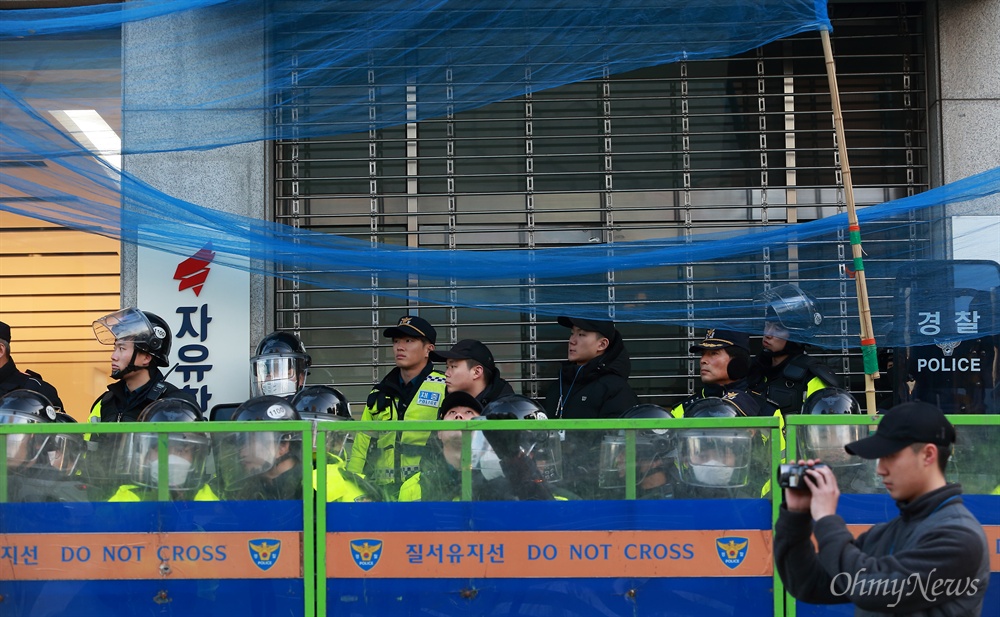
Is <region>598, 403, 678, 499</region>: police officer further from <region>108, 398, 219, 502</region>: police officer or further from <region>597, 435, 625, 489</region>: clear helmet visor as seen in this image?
<region>108, 398, 219, 502</region>: police officer

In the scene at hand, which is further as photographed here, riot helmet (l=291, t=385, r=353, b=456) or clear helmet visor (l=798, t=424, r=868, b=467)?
riot helmet (l=291, t=385, r=353, b=456)

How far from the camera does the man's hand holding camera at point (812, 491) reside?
124 inches

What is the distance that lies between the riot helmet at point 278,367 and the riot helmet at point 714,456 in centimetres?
306

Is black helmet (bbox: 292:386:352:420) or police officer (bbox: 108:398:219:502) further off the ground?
black helmet (bbox: 292:386:352:420)

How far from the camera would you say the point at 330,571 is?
497 cm

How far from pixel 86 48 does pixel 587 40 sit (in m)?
2.74

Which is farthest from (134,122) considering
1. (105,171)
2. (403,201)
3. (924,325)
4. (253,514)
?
(924,325)

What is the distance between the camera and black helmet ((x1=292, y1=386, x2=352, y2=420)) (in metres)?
6.26

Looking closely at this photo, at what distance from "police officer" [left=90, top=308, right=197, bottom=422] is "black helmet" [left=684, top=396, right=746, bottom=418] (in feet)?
9.81

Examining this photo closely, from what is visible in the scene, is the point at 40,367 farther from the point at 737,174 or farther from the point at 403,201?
the point at 737,174

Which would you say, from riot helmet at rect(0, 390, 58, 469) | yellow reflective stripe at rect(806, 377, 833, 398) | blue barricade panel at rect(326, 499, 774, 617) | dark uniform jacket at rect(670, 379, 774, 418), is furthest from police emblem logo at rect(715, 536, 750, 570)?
riot helmet at rect(0, 390, 58, 469)

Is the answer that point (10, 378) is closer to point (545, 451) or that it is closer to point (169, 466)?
point (169, 466)

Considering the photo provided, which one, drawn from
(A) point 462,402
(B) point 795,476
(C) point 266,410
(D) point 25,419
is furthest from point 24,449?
(B) point 795,476

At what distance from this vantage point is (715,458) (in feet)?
16.6
